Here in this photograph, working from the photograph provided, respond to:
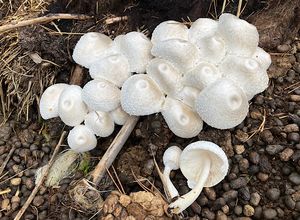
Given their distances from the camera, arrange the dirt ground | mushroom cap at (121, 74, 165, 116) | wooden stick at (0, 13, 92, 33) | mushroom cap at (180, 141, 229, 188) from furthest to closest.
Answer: wooden stick at (0, 13, 92, 33), the dirt ground, mushroom cap at (121, 74, 165, 116), mushroom cap at (180, 141, 229, 188)

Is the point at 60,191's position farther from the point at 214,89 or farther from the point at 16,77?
the point at 214,89

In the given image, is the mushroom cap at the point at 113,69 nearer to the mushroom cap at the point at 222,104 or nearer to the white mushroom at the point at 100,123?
the white mushroom at the point at 100,123

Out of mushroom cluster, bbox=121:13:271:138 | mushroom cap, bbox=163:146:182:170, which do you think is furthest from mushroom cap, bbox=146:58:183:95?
mushroom cap, bbox=163:146:182:170

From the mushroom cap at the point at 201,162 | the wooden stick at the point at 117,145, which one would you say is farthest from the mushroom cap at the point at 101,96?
the mushroom cap at the point at 201,162

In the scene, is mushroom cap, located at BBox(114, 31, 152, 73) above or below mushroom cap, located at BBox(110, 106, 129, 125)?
above

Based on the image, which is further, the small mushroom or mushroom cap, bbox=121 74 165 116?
the small mushroom

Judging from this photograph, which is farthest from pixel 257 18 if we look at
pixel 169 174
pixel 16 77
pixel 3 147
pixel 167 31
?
pixel 3 147

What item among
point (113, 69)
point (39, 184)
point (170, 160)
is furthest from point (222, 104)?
point (39, 184)

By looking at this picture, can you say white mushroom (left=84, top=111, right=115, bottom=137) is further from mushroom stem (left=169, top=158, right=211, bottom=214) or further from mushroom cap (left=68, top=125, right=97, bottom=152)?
mushroom stem (left=169, top=158, right=211, bottom=214)
